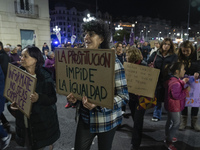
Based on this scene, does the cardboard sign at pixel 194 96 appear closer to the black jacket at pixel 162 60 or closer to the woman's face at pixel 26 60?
the black jacket at pixel 162 60

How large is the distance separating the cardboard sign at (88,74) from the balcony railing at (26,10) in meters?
15.0

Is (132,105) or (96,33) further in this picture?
(132,105)

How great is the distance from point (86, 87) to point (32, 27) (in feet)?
51.5

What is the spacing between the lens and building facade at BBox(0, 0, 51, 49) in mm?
13805

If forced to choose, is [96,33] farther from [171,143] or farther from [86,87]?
[171,143]

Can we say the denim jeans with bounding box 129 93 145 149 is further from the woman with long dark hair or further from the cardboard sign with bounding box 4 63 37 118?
the cardboard sign with bounding box 4 63 37 118

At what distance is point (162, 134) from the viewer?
3.86 m

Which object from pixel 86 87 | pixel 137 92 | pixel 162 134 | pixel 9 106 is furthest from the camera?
pixel 162 134

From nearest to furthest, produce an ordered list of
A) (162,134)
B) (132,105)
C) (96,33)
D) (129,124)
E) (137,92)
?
(96,33) < (137,92) < (132,105) < (162,134) < (129,124)

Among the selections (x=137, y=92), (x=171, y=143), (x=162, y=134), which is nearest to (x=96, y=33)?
(x=137, y=92)

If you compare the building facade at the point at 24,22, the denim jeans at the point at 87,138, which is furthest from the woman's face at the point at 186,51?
the building facade at the point at 24,22

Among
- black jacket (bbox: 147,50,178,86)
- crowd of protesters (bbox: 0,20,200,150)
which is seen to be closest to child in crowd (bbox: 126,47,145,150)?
crowd of protesters (bbox: 0,20,200,150)

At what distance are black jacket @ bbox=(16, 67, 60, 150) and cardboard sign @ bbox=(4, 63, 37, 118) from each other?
174mm

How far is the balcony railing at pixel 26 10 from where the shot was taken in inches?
572
